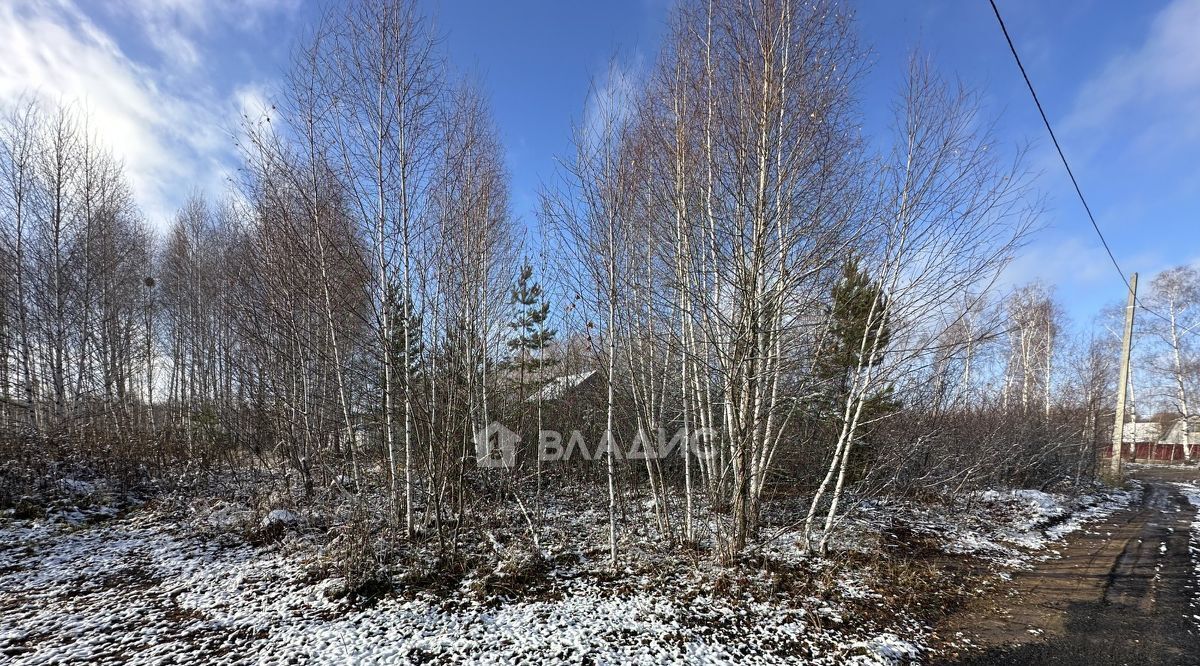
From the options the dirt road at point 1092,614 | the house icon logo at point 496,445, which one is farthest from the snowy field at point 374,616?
the house icon logo at point 496,445

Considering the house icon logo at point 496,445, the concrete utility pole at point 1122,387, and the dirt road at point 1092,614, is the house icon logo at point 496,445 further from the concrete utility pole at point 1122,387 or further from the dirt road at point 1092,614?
the concrete utility pole at point 1122,387

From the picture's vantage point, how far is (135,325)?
13.4 metres

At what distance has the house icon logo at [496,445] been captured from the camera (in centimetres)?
555

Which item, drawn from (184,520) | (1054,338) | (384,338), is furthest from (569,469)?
(1054,338)

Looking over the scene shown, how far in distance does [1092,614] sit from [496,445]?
5976mm

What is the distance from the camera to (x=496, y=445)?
6035 mm

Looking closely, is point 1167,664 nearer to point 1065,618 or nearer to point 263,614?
point 1065,618

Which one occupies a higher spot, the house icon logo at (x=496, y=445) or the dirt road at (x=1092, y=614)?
the house icon logo at (x=496, y=445)

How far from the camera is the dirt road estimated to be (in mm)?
3143

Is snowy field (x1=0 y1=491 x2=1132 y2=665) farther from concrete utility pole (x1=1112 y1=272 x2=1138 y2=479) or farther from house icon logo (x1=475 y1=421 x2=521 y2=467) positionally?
A: concrete utility pole (x1=1112 y1=272 x2=1138 y2=479)

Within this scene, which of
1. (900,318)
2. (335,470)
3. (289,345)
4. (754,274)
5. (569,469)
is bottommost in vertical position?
(569,469)

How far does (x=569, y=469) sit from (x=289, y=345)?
16.4ft

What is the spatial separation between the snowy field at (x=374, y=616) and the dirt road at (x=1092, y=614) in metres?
0.46

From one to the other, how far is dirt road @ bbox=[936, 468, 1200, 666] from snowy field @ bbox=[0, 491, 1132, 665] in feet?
1.50
